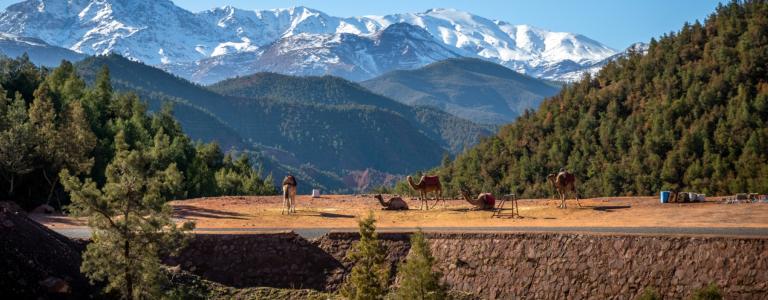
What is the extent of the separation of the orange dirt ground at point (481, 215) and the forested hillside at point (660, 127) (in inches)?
1314

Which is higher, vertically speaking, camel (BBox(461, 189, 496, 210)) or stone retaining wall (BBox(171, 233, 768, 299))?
camel (BBox(461, 189, 496, 210))

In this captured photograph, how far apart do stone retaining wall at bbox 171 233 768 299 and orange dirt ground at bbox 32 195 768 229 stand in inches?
208

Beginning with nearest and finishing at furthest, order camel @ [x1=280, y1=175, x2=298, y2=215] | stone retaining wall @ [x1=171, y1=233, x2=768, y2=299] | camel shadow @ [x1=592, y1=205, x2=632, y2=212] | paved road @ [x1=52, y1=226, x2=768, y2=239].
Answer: stone retaining wall @ [x1=171, y1=233, x2=768, y2=299] → paved road @ [x1=52, y1=226, x2=768, y2=239] → camel shadow @ [x1=592, y1=205, x2=632, y2=212] → camel @ [x1=280, y1=175, x2=298, y2=215]

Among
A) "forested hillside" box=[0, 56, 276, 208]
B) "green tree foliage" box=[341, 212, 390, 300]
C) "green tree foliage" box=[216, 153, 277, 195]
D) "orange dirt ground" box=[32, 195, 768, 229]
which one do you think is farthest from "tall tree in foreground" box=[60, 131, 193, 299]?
"green tree foliage" box=[216, 153, 277, 195]

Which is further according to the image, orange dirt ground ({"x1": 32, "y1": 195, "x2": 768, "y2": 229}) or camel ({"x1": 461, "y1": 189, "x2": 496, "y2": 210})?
camel ({"x1": 461, "y1": 189, "x2": 496, "y2": 210})

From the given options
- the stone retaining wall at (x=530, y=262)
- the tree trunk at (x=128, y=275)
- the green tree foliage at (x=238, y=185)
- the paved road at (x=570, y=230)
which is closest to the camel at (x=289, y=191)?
the paved road at (x=570, y=230)

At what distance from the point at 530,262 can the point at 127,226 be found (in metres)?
14.6

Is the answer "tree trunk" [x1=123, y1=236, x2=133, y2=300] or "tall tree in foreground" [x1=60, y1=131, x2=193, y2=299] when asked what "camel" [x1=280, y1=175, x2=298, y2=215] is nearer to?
"tall tree in foreground" [x1=60, y1=131, x2=193, y2=299]

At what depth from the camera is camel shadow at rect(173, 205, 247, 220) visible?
1846 inches

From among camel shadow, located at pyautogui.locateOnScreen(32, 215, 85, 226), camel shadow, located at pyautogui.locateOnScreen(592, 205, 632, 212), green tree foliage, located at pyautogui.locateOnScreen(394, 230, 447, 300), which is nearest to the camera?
green tree foliage, located at pyautogui.locateOnScreen(394, 230, 447, 300)

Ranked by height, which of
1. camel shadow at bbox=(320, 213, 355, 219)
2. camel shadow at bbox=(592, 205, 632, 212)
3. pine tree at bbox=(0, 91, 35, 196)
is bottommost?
camel shadow at bbox=(320, 213, 355, 219)

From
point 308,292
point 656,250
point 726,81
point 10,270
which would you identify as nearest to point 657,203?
point 656,250

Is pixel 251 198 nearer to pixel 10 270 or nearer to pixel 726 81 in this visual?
pixel 10 270

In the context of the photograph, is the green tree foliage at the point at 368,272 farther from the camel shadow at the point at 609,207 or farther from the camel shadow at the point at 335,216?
the camel shadow at the point at 609,207
